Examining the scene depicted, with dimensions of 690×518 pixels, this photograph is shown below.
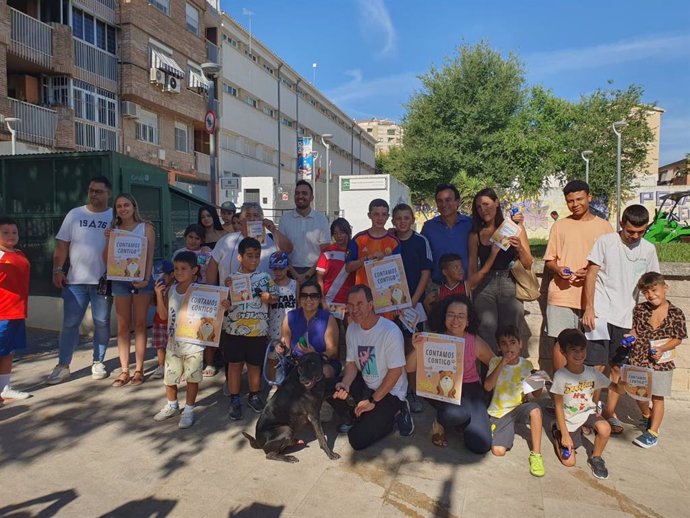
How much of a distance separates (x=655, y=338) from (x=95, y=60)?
80.7 feet

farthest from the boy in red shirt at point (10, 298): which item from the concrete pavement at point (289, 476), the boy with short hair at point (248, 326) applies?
the boy with short hair at point (248, 326)

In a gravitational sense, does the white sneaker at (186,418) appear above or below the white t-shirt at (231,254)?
below

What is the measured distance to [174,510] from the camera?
3254mm

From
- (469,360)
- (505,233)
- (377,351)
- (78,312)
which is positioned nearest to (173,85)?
(78,312)

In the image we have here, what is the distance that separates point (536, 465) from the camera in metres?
3.74

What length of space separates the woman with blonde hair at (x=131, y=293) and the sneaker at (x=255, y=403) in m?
1.48

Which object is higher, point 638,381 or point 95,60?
point 95,60

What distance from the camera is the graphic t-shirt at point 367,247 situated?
4969mm

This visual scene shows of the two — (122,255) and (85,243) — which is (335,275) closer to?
(122,255)

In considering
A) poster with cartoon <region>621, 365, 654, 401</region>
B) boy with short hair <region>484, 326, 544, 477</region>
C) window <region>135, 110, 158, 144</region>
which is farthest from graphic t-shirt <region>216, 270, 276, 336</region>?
window <region>135, 110, 158, 144</region>

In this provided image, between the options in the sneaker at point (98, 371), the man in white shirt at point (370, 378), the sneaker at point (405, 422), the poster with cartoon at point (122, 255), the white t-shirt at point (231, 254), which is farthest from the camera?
the sneaker at point (98, 371)

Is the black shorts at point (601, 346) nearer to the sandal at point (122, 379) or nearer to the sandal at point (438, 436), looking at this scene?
the sandal at point (438, 436)

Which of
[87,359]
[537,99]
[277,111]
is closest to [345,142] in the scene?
[277,111]

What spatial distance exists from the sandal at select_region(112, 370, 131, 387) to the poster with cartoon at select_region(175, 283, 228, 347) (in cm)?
140
